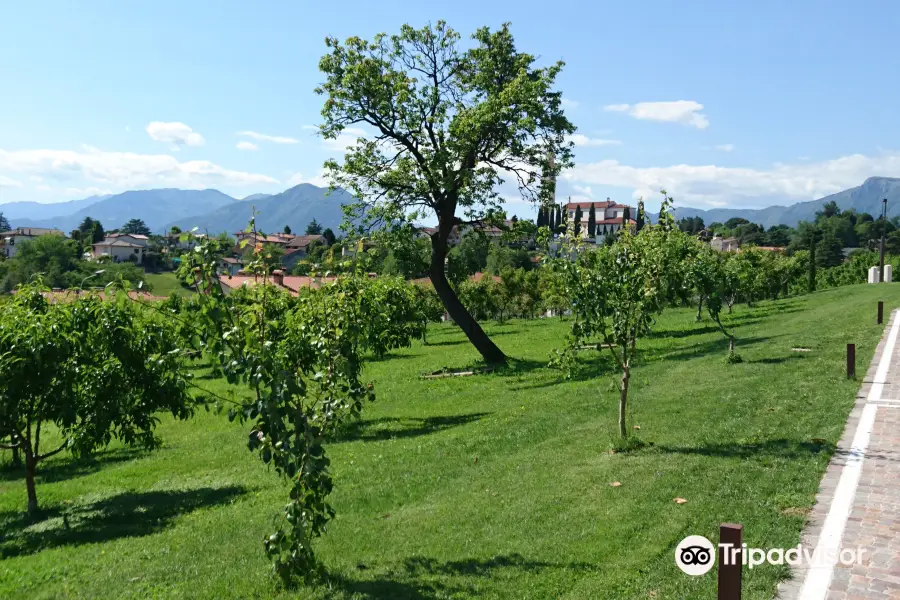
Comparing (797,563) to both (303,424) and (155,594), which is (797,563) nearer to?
(303,424)

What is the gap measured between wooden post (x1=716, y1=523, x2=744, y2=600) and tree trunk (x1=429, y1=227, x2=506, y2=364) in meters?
22.5

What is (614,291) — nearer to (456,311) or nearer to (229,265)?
(229,265)

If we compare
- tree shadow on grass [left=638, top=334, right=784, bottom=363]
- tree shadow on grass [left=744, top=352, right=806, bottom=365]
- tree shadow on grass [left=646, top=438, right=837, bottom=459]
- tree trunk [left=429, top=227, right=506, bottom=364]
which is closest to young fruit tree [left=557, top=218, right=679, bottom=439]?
tree shadow on grass [left=646, top=438, right=837, bottom=459]

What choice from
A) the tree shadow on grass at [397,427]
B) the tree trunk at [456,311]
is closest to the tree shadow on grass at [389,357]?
the tree trunk at [456,311]

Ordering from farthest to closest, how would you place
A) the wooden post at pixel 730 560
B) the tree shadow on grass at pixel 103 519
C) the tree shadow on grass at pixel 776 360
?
1. the tree shadow on grass at pixel 776 360
2. the tree shadow on grass at pixel 103 519
3. the wooden post at pixel 730 560

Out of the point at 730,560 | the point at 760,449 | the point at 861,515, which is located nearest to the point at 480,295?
the point at 760,449

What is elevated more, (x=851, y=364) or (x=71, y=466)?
(x=851, y=364)

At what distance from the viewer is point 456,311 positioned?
27.9m

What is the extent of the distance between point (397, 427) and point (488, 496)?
25.2ft

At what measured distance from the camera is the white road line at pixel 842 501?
5910 mm

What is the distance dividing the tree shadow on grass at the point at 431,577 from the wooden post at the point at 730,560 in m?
2.18

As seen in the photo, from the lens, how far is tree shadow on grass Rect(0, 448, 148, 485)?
1686 cm

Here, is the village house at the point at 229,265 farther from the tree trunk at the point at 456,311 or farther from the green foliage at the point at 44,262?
the green foliage at the point at 44,262

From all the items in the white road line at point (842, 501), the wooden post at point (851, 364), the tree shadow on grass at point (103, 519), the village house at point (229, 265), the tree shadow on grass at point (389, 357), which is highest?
the village house at point (229, 265)
